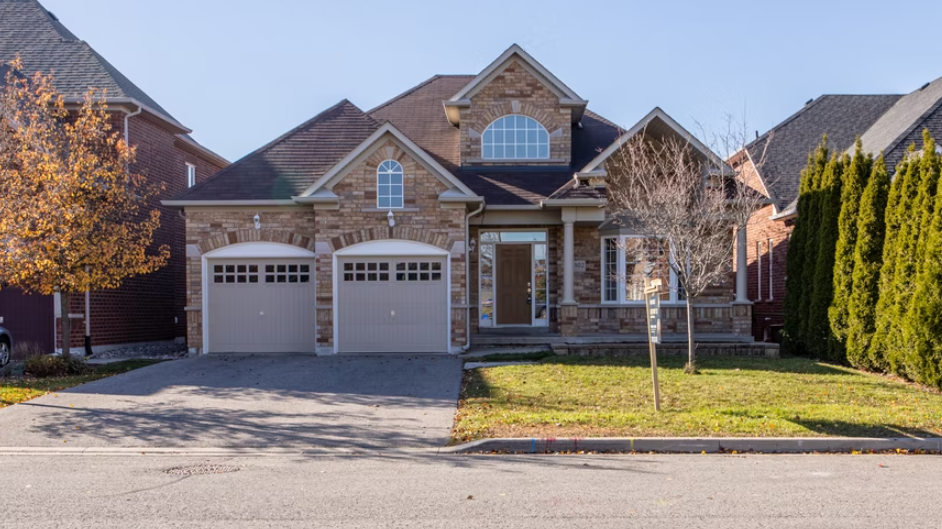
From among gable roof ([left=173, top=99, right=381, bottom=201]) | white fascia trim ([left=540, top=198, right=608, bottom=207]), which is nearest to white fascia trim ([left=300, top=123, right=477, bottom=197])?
gable roof ([left=173, top=99, right=381, bottom=201])

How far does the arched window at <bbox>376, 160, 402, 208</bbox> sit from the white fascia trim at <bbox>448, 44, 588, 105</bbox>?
3.43m

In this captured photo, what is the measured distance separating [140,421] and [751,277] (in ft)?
63.8

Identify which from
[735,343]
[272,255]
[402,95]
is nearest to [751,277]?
[735,343]

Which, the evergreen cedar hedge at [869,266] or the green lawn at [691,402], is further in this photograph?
the evergreen cedar hedge at [869,266]

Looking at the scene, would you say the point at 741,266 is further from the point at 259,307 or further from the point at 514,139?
the point at 259,307

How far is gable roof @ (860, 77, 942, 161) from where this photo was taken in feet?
66.9

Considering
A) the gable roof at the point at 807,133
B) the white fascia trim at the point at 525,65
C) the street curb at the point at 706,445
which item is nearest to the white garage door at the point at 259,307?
the white fascia trim at the point at 525,65

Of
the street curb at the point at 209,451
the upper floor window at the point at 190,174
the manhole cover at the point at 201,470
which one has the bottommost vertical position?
the street curb at the point at 209,451

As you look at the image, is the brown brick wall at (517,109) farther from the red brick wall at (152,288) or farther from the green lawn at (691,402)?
the red brick wall at (152,288)

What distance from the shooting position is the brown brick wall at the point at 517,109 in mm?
19641

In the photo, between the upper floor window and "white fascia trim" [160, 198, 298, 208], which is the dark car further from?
the upper floor window

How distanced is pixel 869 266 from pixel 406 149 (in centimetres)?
952

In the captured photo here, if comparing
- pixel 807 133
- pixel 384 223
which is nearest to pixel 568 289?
pixel 384 223

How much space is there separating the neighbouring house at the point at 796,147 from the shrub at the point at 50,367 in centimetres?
1592
